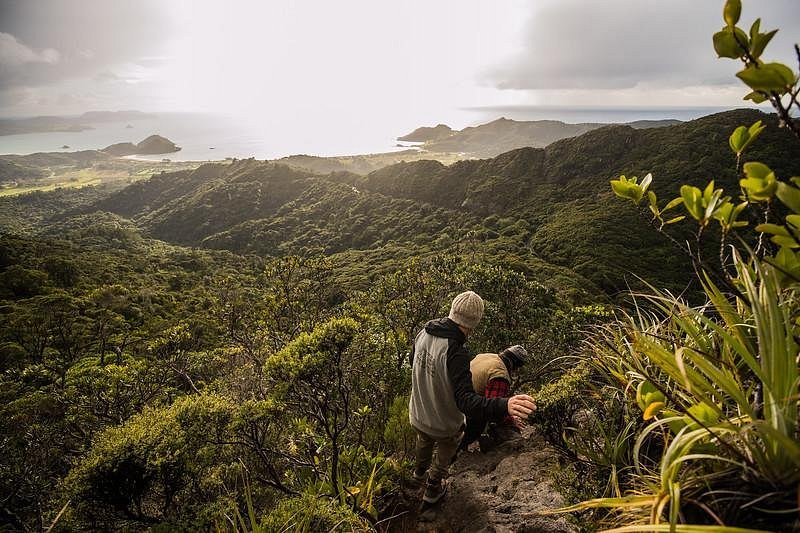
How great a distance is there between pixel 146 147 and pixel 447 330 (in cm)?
21559

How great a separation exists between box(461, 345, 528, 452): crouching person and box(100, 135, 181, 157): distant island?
186 m

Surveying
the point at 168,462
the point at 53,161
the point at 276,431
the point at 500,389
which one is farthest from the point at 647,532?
the point at 53,161

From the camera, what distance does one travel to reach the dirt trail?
2.58m

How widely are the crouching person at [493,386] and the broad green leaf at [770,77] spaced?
290 centimetres

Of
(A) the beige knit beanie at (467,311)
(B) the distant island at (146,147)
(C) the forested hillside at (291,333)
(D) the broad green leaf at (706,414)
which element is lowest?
(C) the forested hillside at (291,333)

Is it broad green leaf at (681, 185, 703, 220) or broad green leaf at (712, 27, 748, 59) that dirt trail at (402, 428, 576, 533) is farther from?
broad green leaf at (712, 27, 748, 59)

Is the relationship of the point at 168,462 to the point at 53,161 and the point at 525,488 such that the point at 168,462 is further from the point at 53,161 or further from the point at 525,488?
the point at 53,161

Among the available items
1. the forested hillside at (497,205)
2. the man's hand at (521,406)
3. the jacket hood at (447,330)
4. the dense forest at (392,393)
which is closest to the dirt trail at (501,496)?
the dense forest at (392,393)

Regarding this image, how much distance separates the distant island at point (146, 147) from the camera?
169 metres


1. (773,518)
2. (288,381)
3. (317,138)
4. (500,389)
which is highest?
(317,138)

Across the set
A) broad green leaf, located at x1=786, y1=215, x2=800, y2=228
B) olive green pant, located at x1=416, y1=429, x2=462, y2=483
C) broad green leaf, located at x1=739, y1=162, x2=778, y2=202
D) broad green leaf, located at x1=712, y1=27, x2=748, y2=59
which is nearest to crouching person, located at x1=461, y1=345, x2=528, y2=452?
olive green pant, located at x1=416, y1=429, x2=462, y2=483

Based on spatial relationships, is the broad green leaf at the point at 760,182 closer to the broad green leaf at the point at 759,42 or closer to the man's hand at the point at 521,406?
the broad green leaf at the point at 759,42

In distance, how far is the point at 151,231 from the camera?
4085 inches

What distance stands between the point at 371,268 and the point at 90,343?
3544 cm
